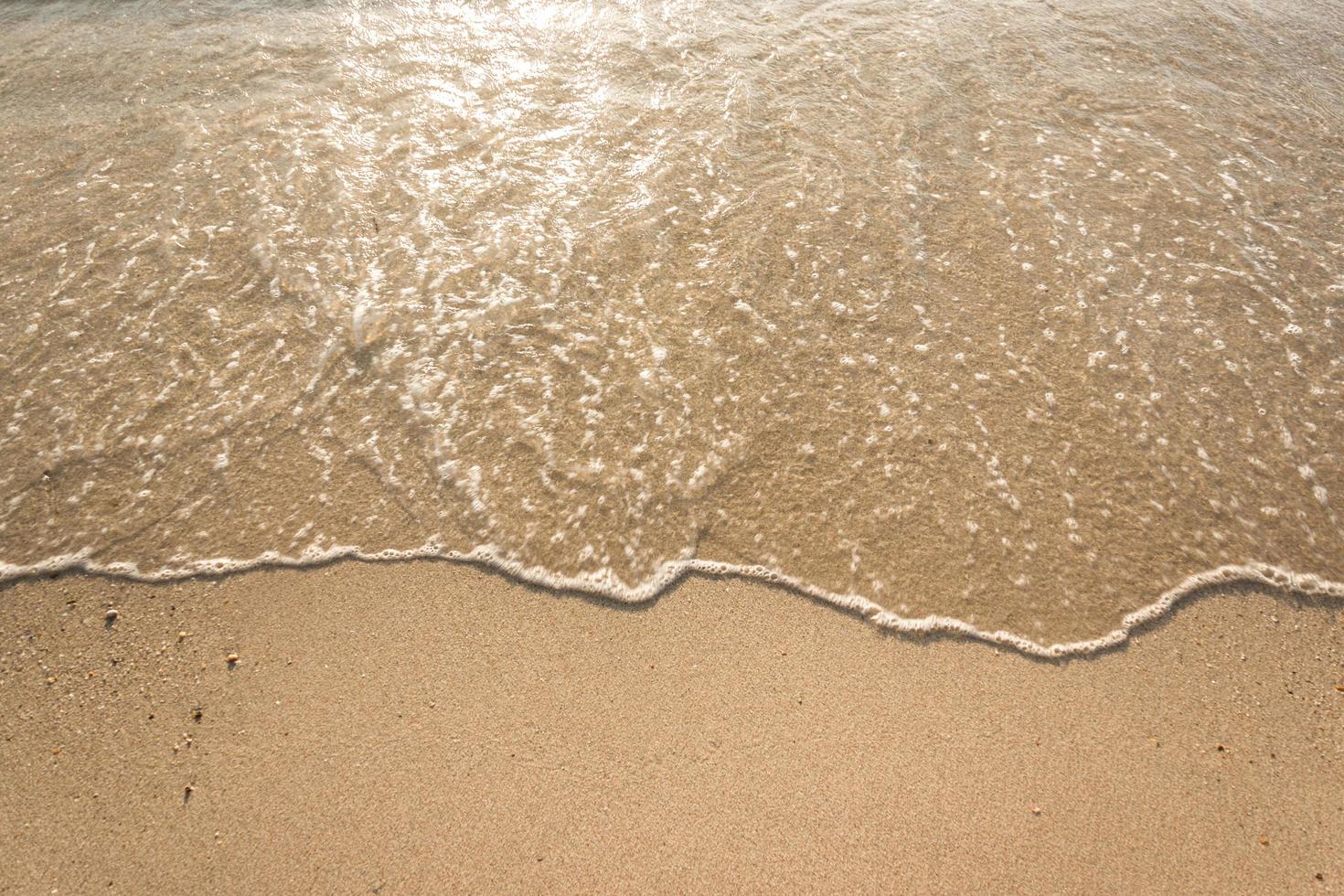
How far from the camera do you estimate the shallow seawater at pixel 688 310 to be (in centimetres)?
253

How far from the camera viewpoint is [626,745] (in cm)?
204

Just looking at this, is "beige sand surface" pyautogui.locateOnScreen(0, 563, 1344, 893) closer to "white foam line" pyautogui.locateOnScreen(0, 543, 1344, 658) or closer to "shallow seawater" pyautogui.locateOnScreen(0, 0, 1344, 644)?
"white foam line" pyautogui.locateOnScreen(0, 543, 1344, 658)

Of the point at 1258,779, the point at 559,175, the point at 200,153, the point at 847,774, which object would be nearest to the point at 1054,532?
the point at 1258,779

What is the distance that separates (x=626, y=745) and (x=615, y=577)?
0.55 m

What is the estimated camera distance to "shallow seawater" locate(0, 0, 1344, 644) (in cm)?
253

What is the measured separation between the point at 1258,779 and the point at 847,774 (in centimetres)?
112

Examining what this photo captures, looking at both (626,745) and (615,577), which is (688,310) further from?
(626,745)

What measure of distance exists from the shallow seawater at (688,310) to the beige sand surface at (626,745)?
184 mm

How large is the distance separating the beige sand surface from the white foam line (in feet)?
0.17

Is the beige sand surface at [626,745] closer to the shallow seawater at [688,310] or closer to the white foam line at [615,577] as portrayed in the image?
the white foam line at [615,577]

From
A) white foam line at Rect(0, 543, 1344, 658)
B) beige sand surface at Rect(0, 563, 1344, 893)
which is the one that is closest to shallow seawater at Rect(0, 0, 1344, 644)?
white foam line at Rect(0, 543, 1344, 658)

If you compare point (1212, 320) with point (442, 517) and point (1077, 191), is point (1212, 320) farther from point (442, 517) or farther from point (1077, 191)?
point (442, 517)

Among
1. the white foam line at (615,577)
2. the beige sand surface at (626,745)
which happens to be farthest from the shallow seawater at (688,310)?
the beige sand surface at (626,745)

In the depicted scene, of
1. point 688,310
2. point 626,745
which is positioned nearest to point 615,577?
point 626,745
